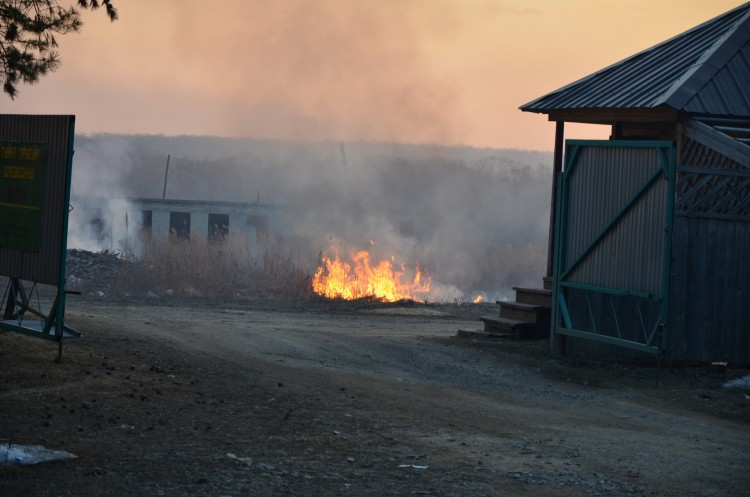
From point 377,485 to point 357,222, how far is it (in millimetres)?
55436

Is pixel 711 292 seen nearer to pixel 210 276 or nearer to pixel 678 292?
pixel 678 292

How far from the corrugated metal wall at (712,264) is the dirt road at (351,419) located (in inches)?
18.9

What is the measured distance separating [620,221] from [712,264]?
144cm

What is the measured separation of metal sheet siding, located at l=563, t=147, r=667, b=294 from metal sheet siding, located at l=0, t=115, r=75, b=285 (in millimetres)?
7790

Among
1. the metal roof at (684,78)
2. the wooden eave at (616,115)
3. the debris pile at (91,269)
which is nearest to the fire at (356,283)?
the debris pile at (91,269)

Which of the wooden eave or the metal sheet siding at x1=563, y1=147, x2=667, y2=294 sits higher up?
the wooden eave

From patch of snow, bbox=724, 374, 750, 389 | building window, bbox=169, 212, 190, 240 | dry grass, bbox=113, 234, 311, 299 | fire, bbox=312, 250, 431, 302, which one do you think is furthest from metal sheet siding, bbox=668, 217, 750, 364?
building window, bbox=169, 212, 190, 240

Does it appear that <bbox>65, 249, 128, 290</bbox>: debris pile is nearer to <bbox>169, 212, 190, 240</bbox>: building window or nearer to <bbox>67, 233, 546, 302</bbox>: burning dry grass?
<bbox>67, 233, 546, 302</bbox>: burning dry grass

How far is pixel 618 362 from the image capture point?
47.8ft

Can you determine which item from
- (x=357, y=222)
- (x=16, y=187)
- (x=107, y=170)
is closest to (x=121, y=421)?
(x=16, y=187)

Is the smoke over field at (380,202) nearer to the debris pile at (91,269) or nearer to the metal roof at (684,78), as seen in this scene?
the debris pile at (91,269)

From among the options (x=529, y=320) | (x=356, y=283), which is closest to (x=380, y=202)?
(x=356, y=283)

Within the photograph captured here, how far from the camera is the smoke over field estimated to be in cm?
5100

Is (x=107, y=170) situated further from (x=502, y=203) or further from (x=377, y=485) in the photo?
(x=377, y=485)
